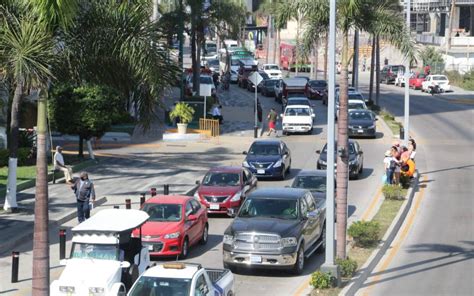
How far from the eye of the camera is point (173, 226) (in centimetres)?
2428

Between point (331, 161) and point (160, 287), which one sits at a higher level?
point (331, 161)

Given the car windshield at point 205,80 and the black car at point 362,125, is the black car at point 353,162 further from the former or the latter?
the car windshield at point 205,80

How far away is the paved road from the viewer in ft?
72.7

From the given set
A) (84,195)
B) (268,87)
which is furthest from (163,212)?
(268,87)

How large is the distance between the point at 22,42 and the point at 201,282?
4.94 m

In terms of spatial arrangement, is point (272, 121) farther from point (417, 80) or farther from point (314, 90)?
point (417, 80)

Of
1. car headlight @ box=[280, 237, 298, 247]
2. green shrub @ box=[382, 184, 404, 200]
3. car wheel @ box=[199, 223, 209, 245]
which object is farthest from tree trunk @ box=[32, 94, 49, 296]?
green shrub @ box=[382, 184, 404, 200]

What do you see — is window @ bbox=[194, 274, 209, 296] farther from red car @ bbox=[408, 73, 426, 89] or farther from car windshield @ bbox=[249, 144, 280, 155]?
red car @ bbox=[408, 73, 426, 89]

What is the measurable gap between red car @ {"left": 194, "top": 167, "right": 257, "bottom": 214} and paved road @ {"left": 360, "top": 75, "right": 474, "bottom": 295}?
5.16 metres

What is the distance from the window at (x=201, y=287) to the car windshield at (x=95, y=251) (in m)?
2.54

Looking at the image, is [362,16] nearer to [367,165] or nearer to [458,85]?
[367,165]

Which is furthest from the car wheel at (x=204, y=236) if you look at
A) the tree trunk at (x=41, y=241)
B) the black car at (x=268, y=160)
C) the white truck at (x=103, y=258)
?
the black car at (x=268, y=160)

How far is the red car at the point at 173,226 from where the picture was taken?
78.2ft

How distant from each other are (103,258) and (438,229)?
13111 mm
